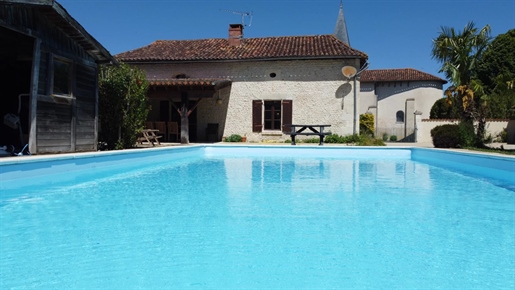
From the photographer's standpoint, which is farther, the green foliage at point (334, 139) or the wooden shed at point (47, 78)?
the green foliage at point (334, 139)

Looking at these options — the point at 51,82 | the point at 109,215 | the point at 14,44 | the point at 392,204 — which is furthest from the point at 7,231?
the point at 14,44

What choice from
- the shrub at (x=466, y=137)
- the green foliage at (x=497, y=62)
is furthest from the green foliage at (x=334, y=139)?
the green foliage at (x=497, y=62)

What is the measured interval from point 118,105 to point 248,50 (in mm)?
8865

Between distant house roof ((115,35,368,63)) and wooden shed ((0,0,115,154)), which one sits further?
distant house roof ((115,35,368,63))

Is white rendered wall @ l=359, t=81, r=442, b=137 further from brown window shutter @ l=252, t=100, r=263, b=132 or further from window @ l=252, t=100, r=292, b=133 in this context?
brown window shutter @ l=252, t=100, r=263, b=132

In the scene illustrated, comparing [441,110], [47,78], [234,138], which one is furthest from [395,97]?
[47,78]

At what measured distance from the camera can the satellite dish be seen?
16.5m

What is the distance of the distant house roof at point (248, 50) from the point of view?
16703 mm

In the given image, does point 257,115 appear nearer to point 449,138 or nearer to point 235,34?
point 235,34

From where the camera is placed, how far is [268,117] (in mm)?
17562

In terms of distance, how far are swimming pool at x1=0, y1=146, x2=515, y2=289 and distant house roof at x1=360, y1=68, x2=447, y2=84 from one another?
21465mm

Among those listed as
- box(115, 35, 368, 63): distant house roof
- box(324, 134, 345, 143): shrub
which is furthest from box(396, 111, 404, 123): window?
box(324, 134, 345, 143): shrub

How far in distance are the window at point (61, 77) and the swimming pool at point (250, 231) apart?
2.11 metres

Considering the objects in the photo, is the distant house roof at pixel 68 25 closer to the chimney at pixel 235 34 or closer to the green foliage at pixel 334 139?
the green foliage at pixel 334 139
